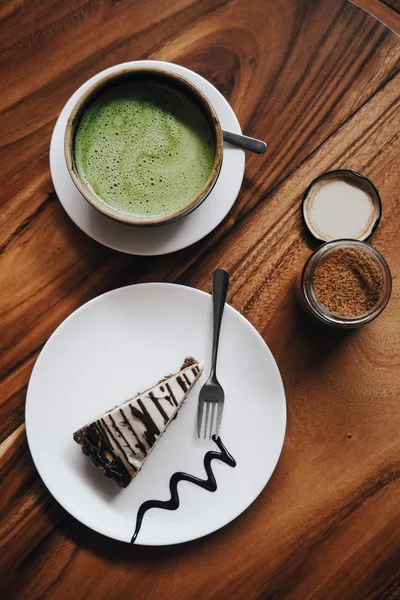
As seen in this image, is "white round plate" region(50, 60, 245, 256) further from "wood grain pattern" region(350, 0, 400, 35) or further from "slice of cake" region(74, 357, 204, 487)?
"wood grain pattern" region(350, 0, 400, 35)

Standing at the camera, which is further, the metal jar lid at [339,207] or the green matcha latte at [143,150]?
the metal jar lid at [339,207]

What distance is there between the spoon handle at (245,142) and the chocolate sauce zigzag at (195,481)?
0.66 metres

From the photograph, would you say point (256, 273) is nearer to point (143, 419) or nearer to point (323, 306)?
point (323, 306)

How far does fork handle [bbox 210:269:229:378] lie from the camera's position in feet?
4.06

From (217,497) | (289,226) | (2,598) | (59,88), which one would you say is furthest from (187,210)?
(2,598)

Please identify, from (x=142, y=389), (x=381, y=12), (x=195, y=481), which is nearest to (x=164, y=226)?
(x=142, y=389)

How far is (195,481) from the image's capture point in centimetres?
125

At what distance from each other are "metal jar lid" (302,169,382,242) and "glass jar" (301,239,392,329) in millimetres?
89

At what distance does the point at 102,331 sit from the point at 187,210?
1.13 ft

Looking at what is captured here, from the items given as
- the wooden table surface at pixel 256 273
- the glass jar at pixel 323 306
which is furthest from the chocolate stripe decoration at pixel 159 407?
the glass jar at pixel 323 306

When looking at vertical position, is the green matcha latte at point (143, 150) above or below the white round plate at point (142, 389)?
above

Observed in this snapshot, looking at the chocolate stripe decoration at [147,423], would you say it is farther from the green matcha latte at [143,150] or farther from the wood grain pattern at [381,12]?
the wood grain pattern at [381,12]

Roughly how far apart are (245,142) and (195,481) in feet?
2.56

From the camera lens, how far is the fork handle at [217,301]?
1.24 m
